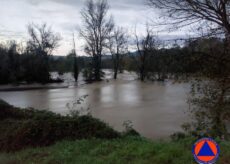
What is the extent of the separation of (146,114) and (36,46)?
1910 centimetres

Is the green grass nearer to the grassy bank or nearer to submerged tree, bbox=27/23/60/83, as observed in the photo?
the grassy bank

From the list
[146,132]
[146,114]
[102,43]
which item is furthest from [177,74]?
[102,43]

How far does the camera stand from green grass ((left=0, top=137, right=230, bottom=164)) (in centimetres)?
257

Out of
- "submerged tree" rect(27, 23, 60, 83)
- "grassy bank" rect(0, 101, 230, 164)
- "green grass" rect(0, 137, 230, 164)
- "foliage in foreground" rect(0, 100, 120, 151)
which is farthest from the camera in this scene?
"submerged tree" rect(27, 23, 60, 83)

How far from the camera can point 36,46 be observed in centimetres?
2416

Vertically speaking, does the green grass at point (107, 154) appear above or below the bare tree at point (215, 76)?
below

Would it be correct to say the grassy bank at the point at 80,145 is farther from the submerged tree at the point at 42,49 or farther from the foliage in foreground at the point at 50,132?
the submerged tree at the point at 42,49

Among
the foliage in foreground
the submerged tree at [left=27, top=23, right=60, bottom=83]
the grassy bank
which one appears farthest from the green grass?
the submerged tree at [left=27, top=23, right=60, bottom=83]

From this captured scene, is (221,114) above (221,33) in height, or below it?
below

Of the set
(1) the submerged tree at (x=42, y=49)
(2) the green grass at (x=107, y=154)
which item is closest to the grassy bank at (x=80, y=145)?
(2) the green grass at (x=107, y=154)

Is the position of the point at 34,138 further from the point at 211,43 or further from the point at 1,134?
the point at 211,43

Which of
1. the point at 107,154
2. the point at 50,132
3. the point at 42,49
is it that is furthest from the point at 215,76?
the point at 42,49

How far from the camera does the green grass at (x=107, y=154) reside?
2568mm

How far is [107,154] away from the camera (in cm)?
291
